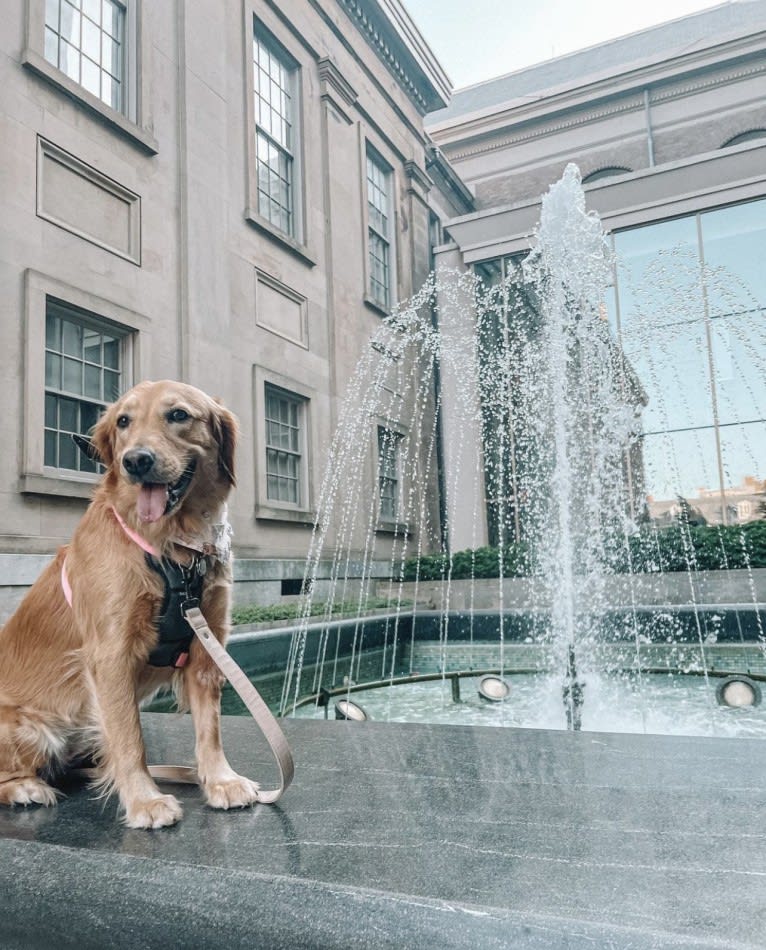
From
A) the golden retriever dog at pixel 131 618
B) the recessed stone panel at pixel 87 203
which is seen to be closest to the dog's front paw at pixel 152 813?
the golden retriever dog at pixel 131 618

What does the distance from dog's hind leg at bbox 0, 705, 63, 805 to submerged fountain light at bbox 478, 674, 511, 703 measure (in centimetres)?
492

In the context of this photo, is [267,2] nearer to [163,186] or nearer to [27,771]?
[163,186]

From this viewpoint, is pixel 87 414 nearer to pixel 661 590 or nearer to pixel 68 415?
pixel 68 415

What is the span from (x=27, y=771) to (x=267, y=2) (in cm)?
1507

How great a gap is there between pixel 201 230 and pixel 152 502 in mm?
10226

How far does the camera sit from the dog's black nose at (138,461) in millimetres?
1789

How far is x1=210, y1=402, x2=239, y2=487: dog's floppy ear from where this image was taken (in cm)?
206

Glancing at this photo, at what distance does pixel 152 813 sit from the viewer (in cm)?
171

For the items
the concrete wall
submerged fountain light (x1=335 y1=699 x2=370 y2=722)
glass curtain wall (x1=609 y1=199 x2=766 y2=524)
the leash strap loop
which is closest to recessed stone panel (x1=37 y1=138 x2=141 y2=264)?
submerged fountain light (x1=335 y1=699 x2=370 y2=722)

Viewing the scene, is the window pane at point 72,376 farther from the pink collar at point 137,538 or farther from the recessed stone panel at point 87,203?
the pink collar at point 137,538

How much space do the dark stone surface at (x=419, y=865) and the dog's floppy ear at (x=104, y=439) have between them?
3.10ft

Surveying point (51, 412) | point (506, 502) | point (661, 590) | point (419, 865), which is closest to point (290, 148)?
point (51, 412)

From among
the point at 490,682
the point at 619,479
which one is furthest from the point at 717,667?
the point at 619,479

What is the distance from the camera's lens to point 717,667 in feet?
29.7
